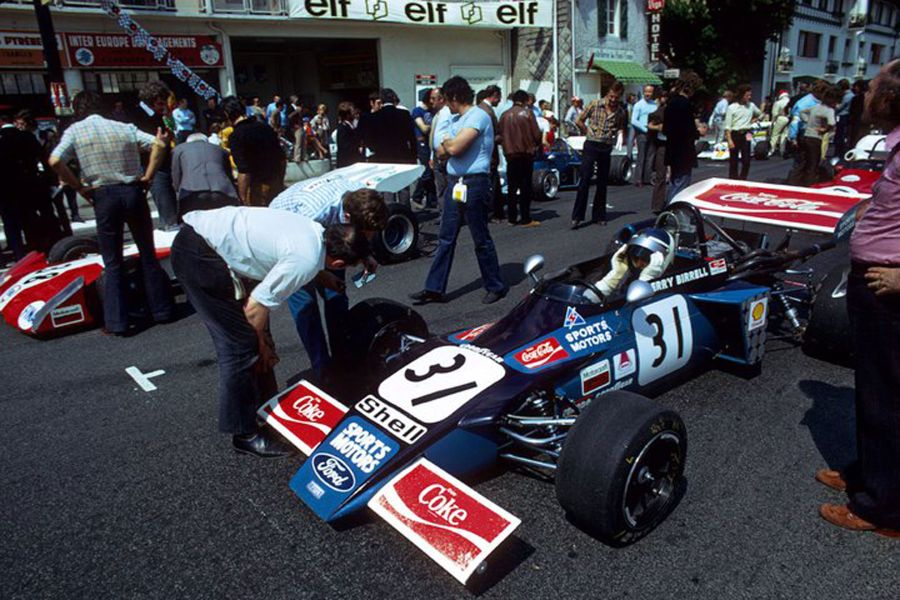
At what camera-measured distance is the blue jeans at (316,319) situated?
12.5 ft

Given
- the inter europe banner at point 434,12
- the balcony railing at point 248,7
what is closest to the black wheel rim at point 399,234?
the balcony railing at point 248,7

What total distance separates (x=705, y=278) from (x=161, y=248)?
5.08 m

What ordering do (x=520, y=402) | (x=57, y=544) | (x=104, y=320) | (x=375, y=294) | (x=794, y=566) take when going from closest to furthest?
1. (x=794, y=566)
2. (x=57, y=544)
3. (x=520, y=402)
4. (x=104, y=320)
5. (x=375, y=294)

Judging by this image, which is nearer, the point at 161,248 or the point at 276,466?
the point at 276,466

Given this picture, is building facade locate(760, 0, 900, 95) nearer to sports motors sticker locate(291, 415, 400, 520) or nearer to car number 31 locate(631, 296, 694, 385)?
car number 31 locate(631, 296, 694, 385)

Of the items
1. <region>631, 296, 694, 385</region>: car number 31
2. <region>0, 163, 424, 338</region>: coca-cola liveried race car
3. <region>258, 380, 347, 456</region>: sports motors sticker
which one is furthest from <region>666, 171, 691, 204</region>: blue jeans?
<region>258, 380, 347, 456</region>: sports motors sticker

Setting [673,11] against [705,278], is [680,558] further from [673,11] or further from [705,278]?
[673,11]

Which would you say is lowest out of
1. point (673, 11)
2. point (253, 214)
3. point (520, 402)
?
point (520, 402)

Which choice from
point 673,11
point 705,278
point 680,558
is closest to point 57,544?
point 680,558

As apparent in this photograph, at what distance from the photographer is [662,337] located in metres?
3.61

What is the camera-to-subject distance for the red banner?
15.2 m

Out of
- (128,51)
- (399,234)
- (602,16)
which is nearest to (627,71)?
(602,16)

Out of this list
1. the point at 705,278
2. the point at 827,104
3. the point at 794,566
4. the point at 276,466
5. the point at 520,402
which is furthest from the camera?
the point at 827,104

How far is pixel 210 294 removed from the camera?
316 cm
